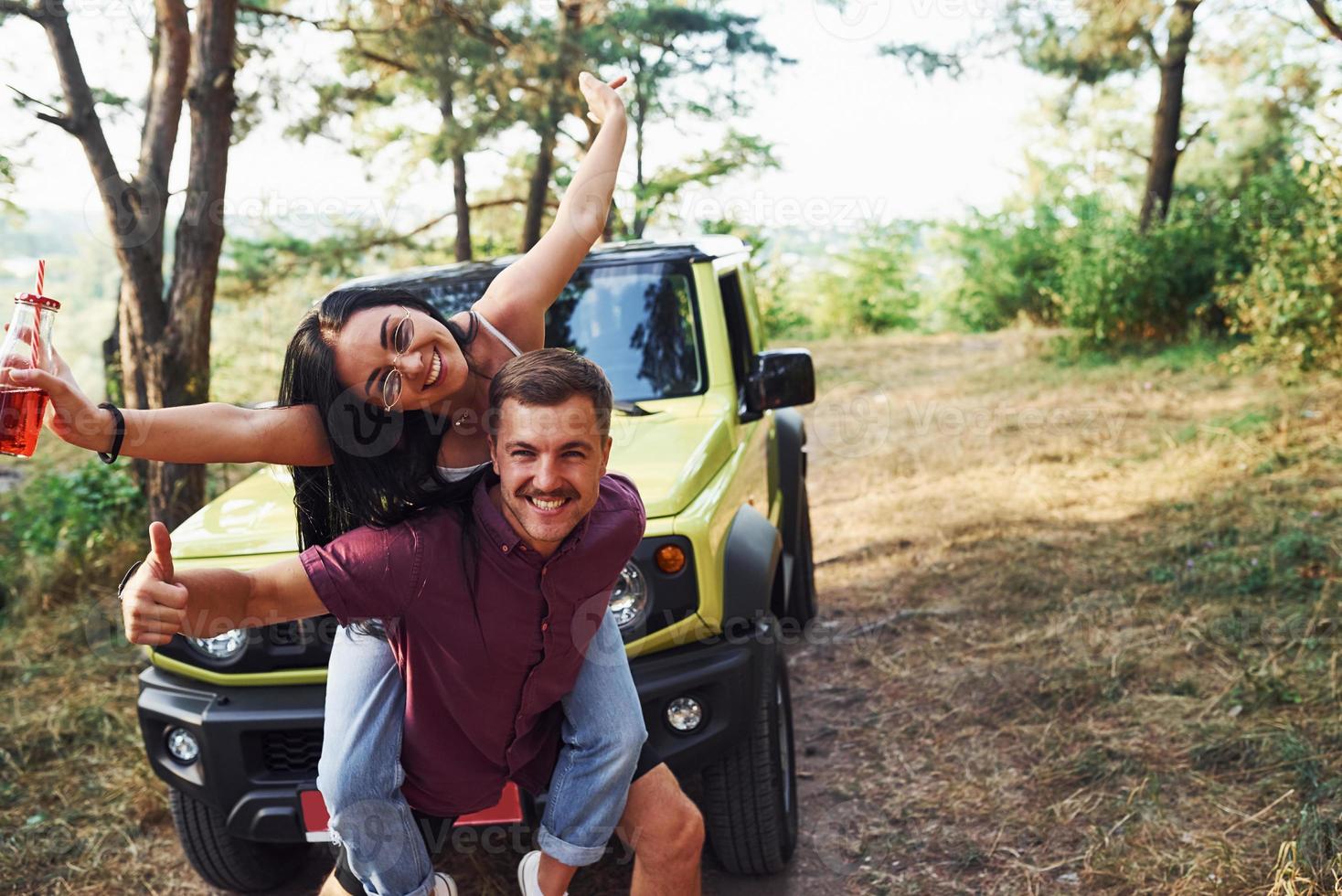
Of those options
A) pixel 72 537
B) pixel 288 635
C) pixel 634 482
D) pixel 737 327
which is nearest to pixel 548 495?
pixel 634 482

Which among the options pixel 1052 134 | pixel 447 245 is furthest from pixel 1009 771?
pixel 1052 134

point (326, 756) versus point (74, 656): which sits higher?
point (326, 756)

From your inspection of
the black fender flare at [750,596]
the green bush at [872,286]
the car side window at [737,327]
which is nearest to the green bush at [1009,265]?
the green bush at [872,286]

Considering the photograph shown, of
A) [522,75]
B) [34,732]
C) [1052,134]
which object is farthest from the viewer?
[1052,134]

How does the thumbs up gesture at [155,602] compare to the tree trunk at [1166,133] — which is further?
the tree trunk at [1166,133]

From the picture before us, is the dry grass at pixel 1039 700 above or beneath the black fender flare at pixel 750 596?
beneath

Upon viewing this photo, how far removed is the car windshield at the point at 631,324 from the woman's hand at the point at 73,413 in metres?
2.11

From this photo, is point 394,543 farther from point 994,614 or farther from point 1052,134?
point 1052,134

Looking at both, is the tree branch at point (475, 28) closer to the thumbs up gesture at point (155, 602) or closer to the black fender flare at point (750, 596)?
the black fender flare at point (750, 596)

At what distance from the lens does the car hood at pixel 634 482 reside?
8.84 feet

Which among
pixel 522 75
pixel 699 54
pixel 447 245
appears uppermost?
pixel 699 54

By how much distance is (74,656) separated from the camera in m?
5.19

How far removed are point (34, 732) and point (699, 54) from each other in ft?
45.0

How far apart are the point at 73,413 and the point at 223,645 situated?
134 cm
